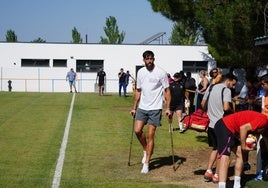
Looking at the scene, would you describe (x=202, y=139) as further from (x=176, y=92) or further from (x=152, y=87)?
(x=152, y=87)

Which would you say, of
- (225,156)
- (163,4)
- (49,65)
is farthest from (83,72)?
(225,156)

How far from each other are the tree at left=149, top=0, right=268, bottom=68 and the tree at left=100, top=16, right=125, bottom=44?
5049 centimetres

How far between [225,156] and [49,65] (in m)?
39.6

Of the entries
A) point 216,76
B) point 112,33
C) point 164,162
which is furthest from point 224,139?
point 112,33

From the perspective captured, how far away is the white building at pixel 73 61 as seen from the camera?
146ft

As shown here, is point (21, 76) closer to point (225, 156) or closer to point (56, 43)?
point (56, 43)

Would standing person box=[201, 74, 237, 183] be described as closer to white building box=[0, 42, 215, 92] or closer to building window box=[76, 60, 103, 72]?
white building box=[0, 42, 215, 92]

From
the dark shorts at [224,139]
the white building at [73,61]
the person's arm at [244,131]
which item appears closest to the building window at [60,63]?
the white building at [73,61]

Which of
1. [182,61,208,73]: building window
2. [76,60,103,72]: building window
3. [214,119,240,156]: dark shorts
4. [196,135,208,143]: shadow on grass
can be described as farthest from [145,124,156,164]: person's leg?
[182,61,208,73]: building window

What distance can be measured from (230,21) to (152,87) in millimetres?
8058

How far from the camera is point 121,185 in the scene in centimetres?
750

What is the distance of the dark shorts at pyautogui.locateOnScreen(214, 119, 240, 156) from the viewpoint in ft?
22.0

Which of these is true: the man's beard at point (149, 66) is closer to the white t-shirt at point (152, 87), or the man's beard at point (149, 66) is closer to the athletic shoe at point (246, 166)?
the white t-shirt at point (152, 87)

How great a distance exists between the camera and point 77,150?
10.5 m
